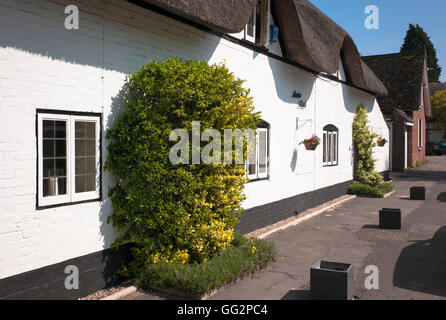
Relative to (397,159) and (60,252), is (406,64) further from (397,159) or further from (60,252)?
(60,252)

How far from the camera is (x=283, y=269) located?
715 centimetres

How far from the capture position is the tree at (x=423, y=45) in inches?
2222

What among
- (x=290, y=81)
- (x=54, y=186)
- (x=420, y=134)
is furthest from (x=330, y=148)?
(x=420, y=134)

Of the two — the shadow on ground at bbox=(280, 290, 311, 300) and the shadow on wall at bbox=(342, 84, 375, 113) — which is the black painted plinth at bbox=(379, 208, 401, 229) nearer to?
the shadow on ground at bbox=(280, 290, 311, 300)

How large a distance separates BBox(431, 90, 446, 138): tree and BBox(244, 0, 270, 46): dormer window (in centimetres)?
3948

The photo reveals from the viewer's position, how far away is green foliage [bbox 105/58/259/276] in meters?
5.95

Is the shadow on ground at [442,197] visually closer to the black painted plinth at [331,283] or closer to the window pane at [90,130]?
the black painted plinth at [331,283]

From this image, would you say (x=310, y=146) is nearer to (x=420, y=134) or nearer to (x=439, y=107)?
(x=420, y=134)

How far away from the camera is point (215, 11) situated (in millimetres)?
7254

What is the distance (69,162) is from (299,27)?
7.45 meters

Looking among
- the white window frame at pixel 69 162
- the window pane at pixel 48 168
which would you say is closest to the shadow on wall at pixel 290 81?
the white window frame at pixel 69 162

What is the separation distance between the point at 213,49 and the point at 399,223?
6.35m

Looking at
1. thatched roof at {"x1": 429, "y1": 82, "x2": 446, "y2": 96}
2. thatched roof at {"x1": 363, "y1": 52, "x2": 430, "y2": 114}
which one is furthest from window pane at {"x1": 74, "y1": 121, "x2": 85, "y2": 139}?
thatched roof at {"x1": 429, "y1": 82, "x2": 446, "y2": 96}

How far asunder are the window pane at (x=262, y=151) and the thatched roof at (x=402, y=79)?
18.7 metres
